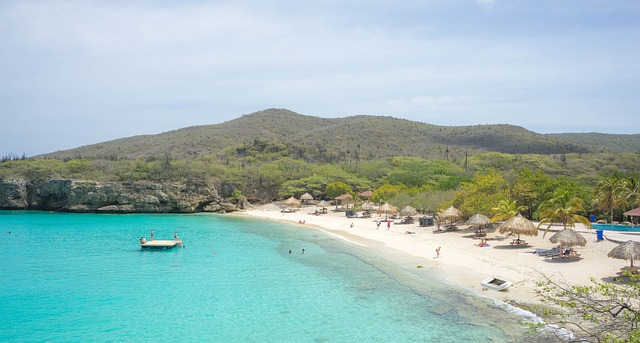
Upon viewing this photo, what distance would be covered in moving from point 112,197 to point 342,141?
6506cm

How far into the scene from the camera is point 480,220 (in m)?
30.6

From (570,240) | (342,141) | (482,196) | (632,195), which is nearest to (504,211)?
(482,196)

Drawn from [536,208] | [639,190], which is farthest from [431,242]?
[639,190]

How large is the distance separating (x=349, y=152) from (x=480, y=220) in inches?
Answer: 2878

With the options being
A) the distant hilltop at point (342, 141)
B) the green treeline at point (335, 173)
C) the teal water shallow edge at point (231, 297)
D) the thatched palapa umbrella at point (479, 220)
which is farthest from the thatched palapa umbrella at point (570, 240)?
the distant hilltop at point (342, 141)

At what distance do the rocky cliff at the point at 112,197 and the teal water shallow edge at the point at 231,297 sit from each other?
2853 cm

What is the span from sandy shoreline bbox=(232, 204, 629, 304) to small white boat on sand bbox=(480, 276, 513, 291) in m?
0.23

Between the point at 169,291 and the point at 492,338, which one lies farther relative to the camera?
the point at 169,291

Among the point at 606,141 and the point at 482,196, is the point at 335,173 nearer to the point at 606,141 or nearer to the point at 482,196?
the point at 482,196

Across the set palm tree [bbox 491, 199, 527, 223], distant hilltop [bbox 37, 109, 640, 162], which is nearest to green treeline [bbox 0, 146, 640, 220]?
palm tree [bbox 491, 199, 527, 223]

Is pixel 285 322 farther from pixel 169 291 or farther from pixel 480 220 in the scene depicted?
pixel 480 220

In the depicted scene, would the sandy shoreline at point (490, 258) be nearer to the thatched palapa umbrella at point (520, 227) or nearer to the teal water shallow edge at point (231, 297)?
the thatched palapa umbrella at point (520, 227)

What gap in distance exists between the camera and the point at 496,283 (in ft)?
63.6

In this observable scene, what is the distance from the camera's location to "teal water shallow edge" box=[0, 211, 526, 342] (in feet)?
50.3
